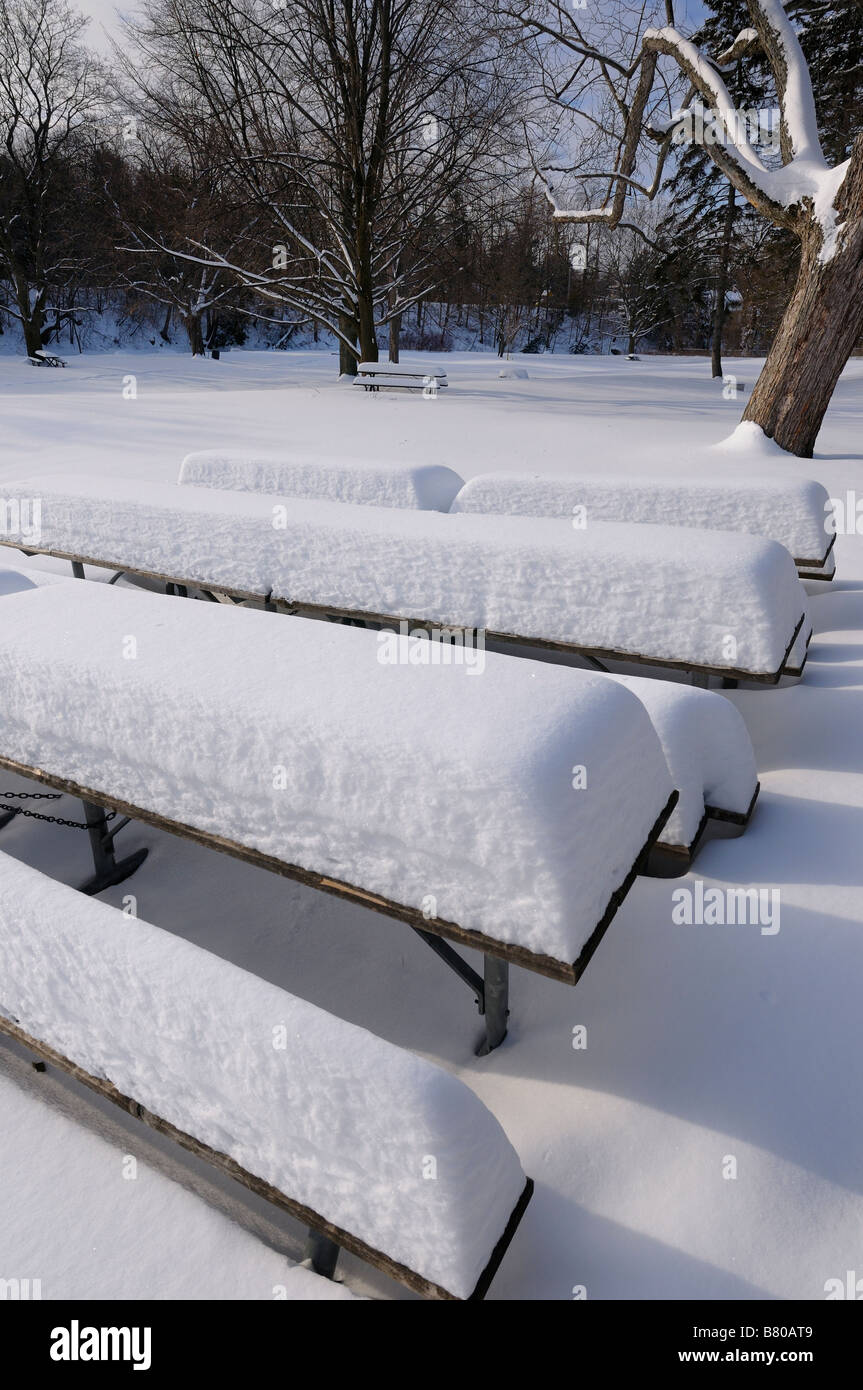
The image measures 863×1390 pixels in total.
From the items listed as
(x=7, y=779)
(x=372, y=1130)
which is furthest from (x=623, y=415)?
(x=372, y=1130)

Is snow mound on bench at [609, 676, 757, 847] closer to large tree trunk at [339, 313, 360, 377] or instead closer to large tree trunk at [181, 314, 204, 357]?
large tree trunk at [339, 313, 360, 377]

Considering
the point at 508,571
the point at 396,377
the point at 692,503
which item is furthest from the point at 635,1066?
the point at 396,377

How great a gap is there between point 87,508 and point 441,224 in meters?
16.5

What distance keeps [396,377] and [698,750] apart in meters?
14.0

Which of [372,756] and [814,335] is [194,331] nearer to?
[814,335]

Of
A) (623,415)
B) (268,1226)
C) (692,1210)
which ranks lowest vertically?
(268,1226)

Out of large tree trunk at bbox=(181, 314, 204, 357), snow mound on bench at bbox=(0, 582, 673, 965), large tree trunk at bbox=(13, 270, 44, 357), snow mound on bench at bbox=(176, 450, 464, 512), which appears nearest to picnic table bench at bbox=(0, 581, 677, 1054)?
snow mound on bench at bbox=(0, 582, 673, 965)

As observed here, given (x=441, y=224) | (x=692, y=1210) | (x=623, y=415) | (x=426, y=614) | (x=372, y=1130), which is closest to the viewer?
(x=372, y=1130)

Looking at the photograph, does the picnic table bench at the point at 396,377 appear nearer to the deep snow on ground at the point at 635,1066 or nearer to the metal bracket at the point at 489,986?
the deep snow on ground at the point at 635,1066

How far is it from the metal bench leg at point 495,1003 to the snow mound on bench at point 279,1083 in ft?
2.07

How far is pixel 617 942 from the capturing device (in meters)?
2.69

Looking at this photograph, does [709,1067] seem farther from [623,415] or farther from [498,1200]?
[623,415]

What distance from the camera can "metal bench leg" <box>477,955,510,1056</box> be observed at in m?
2.25

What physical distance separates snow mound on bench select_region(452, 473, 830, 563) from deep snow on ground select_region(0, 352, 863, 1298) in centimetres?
82
